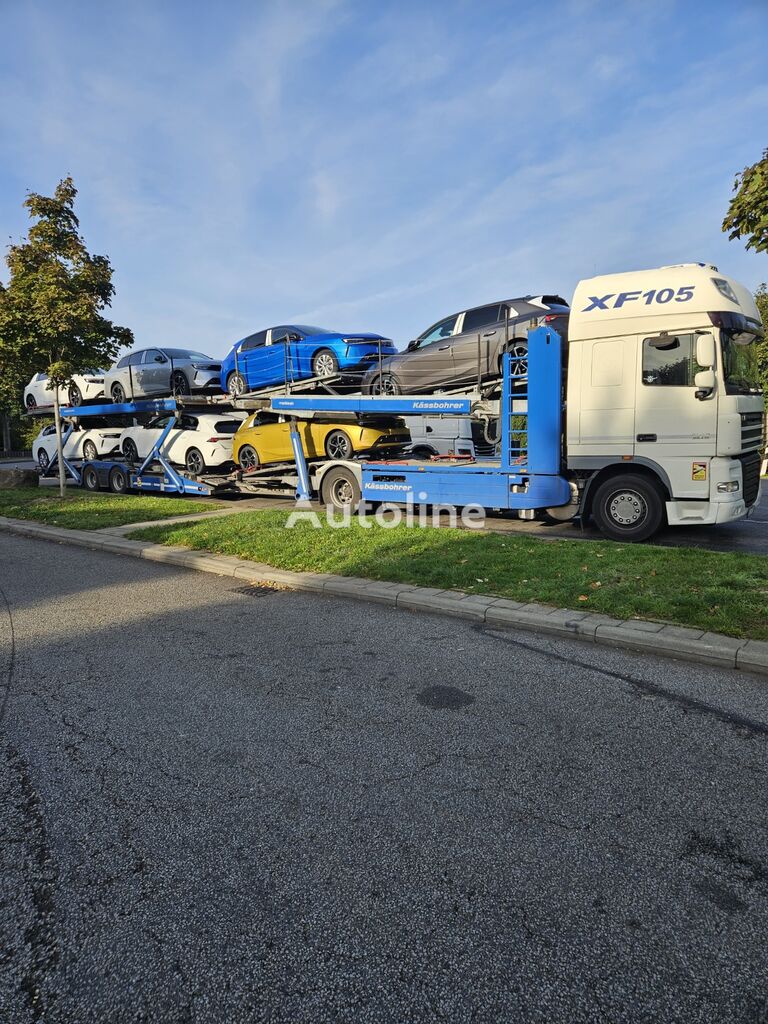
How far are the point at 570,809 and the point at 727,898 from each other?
67cm

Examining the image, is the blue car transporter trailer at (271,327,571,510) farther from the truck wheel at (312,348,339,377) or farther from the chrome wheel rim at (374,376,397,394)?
the truck wheel at (312,348,339,377)

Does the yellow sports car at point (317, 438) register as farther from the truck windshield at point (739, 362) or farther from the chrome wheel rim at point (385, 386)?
the truck windshield at point (739, 362)

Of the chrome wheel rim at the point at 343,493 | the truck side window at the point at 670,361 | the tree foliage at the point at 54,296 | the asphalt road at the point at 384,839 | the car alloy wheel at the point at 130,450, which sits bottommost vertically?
the asphalt road at the point at 384,839

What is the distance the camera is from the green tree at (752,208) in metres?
4.48

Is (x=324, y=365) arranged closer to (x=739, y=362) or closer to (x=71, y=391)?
(x=739, y=362)

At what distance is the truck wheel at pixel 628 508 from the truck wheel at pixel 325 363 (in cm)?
557

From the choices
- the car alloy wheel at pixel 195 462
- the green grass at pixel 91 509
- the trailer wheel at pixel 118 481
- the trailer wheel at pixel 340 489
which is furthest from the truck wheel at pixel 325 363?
the trailer wheel at pixel 118 481

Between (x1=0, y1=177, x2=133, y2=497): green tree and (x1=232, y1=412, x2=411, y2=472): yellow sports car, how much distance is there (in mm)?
4869

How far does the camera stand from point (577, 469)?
9328mm

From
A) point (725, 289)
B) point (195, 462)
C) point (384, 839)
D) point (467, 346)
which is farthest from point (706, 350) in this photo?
point (195, 462)

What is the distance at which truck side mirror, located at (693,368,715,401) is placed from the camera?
8.16 metres

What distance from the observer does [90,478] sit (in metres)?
18.4

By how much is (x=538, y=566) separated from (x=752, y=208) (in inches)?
147

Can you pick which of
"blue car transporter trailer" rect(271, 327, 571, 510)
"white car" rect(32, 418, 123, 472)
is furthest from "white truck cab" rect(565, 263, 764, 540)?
"white car" rect(32, 418, 123, 472)
